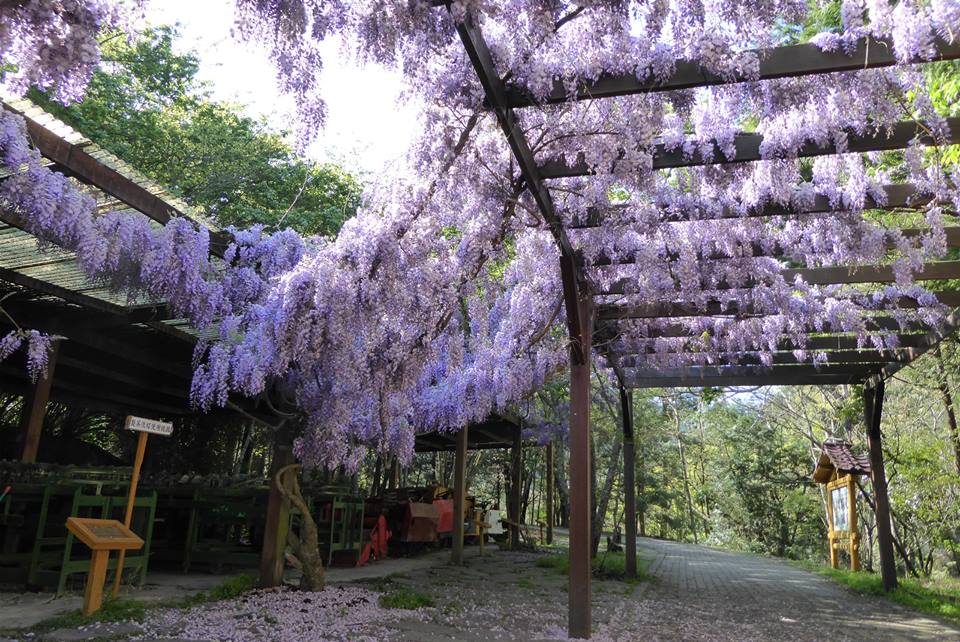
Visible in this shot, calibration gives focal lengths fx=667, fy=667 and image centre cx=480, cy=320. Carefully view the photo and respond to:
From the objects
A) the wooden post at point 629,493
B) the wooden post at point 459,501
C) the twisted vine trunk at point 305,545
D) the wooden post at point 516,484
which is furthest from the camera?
the wooden post at point 516,484

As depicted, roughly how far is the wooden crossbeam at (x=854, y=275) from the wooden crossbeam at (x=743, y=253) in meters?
0.30

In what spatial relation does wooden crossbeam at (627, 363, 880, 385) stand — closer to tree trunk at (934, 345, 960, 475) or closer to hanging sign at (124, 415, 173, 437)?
tree trunk at (934, 345, 960, 475)

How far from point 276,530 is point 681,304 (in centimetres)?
419

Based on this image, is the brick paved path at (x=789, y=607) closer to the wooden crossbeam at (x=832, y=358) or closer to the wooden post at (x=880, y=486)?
the wooden post at (x=880, y=486)

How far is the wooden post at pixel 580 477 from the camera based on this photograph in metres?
4.86

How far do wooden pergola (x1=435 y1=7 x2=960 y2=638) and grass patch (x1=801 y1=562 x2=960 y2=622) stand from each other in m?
0.31

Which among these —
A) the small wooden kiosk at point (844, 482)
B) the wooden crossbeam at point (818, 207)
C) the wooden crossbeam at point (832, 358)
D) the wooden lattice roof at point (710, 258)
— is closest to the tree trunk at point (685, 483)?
the small wooden kiosk at point (844, 482)

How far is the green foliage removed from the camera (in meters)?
11.8

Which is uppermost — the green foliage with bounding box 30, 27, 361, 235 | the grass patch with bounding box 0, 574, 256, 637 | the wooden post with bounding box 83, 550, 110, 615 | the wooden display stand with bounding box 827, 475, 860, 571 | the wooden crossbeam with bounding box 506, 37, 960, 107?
the green foliage with bounding box 30, 27, 361, 235

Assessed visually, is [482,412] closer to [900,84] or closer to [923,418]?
[900,84]

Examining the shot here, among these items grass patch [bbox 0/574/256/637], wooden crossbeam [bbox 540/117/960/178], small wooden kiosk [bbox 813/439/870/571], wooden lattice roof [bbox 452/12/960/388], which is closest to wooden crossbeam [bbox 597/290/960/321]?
wooden lattice roof [bbox 452/12/960/388]

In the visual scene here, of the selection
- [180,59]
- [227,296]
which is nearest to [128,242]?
[227,296]

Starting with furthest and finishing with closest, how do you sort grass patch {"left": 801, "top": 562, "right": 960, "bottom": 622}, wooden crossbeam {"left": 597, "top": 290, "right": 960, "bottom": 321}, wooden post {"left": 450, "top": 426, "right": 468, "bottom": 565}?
wooden post {"left": 450, "top": 426, "right": 468, "bottom": 565}
grass patch {"left": 801, "top": 562, "right": 960, "bottom": 622}
wooden crossbeam {"left": 597, "top": 290, "right": 960, "bottom": 321}

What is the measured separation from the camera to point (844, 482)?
11.0 meters
